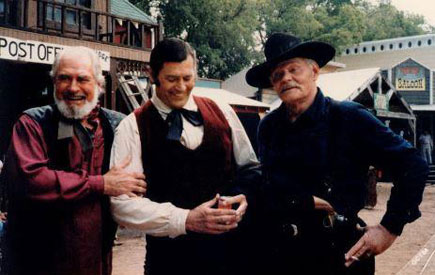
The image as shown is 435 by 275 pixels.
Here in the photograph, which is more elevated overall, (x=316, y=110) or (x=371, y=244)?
(x=316, y=110)

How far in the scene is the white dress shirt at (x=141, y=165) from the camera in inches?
84.5

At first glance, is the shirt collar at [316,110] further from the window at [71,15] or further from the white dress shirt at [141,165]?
the window at [71,15]

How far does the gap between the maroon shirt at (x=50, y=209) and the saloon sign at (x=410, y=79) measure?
20057mm

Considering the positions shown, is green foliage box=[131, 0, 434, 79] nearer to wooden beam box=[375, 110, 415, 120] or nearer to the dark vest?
wooden beam box=[375, 110, 415, 120]

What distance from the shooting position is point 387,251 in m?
6.77

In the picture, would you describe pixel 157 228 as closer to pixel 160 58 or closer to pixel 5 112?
pixel 160 58

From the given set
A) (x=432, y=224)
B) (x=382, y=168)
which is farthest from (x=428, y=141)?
(x=382, y=168)

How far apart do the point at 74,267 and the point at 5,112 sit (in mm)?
9381

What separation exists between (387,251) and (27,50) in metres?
6.69

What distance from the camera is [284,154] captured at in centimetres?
245

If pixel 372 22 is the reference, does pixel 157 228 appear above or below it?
below

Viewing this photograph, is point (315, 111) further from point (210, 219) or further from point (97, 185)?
point (97, 185)

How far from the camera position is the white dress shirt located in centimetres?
215

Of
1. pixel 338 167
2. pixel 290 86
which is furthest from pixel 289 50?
pixel 338 167
